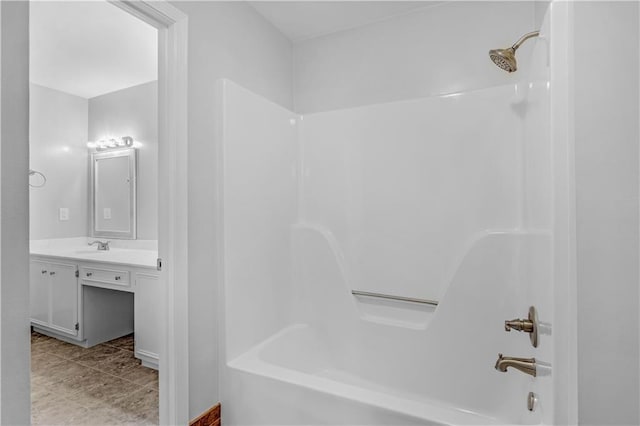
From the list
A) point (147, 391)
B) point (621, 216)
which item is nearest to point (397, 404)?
point (621, 216)

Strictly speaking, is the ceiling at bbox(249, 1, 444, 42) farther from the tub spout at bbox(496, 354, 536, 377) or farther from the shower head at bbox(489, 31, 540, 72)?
the tub spout at bbox(496, 354, 536, 377)

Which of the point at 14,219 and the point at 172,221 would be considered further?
the point at 172,221

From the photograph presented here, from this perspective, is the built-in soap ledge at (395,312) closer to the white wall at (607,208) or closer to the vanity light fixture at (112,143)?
the white wall at (607,208)

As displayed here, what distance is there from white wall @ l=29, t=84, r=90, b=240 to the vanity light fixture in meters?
0.20

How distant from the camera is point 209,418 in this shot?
168cm

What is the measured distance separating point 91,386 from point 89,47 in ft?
8.40

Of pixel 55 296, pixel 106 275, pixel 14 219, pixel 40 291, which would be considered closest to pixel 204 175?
pixel 14 219

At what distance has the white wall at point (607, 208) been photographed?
911 millimetres

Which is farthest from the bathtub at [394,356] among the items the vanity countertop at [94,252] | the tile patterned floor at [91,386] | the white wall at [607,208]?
the vanity countertop at [94,252]

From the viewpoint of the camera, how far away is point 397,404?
1365 millimetres

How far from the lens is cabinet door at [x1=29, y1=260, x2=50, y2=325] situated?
10.7 ft

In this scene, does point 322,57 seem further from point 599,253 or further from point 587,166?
point 599,253

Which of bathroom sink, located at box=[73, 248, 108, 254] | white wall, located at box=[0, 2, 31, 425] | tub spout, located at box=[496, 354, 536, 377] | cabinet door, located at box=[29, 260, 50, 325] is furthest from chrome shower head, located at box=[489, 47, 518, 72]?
cabinet door, located at box=[29, 260, 50, 325]

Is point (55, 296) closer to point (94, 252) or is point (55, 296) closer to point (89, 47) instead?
point (94, 252)
